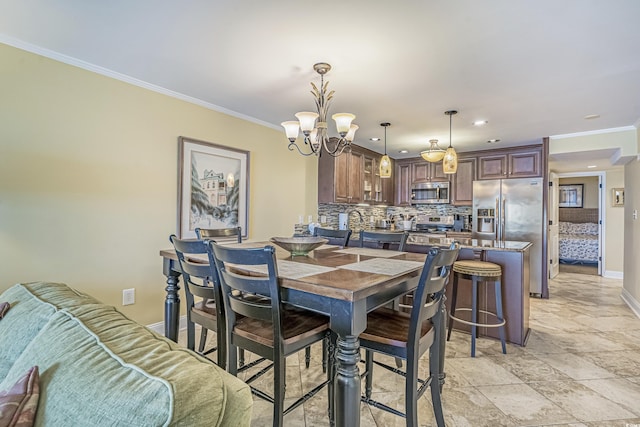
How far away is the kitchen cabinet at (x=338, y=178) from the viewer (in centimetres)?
455

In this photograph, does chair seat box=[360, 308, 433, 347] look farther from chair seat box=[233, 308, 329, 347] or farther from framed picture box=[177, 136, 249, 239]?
framed picture box=[177, 136, 249, 239]

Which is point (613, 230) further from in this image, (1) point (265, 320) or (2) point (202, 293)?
(2) point (202, 293)

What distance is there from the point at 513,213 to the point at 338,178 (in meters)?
2.70

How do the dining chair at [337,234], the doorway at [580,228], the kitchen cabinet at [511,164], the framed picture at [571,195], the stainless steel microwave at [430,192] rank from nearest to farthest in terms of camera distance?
1. the dining chair at [337,234]
2. the kitchen cabinet at [511,164]
3. the stainless steel microwave at [430,192]
4. the doorway at [580,228]
5. the framed picture at [571,195]

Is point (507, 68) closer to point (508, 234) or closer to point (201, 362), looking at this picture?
point (201, 362)

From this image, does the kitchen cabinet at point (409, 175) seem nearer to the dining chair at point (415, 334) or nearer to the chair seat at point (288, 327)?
the dining chair at point (415, 334)

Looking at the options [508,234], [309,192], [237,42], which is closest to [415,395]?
[237,42]

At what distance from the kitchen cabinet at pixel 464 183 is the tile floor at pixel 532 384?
246cm

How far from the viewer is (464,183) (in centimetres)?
539

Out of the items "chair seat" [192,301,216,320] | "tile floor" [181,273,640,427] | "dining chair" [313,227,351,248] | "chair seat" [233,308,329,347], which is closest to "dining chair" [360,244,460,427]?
"chair seat" [233,308,329,347]

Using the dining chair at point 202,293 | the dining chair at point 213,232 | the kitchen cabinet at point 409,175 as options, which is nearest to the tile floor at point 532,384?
the dining chair at point 202,293

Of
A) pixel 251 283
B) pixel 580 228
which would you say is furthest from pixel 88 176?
pixel 580 228

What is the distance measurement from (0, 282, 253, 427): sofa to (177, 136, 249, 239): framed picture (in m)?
2.32

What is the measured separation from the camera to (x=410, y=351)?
141cm
